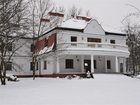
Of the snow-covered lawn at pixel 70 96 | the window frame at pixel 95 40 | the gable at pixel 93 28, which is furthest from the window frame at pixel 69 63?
the snow-covered lawn at pixel 70 96

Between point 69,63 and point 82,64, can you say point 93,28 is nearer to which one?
point 82,64

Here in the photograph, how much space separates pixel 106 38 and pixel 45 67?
9.82 metres

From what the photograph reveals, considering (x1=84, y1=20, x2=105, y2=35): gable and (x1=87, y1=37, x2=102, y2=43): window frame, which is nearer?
(x1=84, y1=20, x2=105, y2=35): gable

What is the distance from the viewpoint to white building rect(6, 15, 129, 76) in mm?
34688

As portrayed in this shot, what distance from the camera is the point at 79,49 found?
34.0 meters

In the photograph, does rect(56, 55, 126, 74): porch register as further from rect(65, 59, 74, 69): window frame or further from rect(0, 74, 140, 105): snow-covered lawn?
rect(0, 74, 140, 105): snow-covered lawn

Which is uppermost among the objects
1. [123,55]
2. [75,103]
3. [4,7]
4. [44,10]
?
[44,10]

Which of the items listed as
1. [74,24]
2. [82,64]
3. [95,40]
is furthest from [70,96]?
[95,40]

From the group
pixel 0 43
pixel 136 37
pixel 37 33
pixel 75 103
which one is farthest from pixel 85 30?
pixel 75 103

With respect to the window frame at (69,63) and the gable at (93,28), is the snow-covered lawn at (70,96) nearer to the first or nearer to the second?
the window frame at (69,63)

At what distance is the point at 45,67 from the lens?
4034 centimetres

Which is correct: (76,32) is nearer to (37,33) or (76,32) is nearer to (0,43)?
(37,33)

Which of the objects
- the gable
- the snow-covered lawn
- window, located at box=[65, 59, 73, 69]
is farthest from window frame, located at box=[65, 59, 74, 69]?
the snow-covered lawn

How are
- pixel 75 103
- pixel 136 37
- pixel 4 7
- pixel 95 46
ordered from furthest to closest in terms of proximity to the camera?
pixel 136 37
pixel 95 46
pixel 4 7
pixel 75 103
